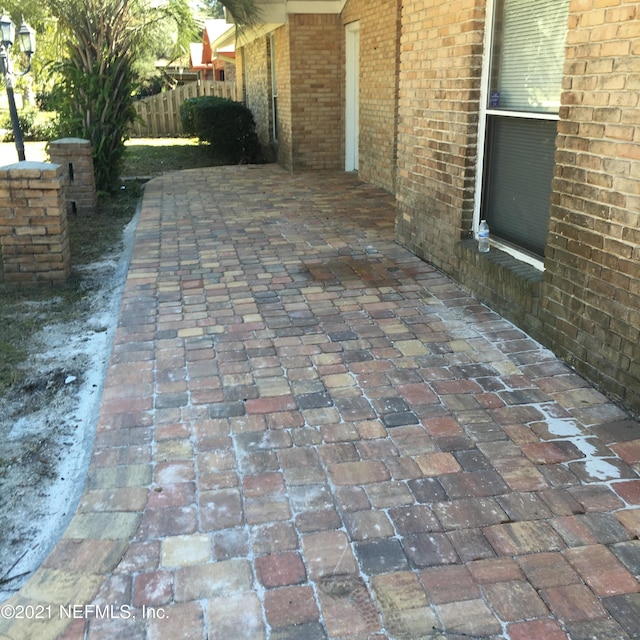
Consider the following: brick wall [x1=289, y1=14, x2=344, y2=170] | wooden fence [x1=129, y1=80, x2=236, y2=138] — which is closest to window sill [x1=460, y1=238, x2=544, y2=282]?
brick wall [x1=289, y1=14, x2=344, y2=170]

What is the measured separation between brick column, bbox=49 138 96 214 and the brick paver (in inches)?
185

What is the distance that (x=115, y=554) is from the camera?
2.50 m

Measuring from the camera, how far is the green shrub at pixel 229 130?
15.6m

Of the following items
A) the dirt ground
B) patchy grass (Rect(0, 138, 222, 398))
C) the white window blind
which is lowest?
the dirt ground

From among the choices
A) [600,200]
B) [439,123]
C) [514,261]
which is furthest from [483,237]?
[600,200]

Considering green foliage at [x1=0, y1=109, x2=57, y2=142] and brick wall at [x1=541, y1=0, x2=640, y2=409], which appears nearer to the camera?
brick wall at [x1=541, y1=0, x2=640, y2=409]

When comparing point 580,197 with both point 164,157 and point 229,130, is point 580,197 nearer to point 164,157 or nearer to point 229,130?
point 229,130

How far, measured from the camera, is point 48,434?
342 centimetres

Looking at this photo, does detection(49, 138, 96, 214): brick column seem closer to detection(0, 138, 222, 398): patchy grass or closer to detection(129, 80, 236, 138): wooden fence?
detection(0, 138, 222, 398): patchy grass

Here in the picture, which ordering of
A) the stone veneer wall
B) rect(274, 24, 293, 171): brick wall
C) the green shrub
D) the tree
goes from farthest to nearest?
the green shrub
the stone veneer wall
rect(274, 24, 293, 171): brick wall
the tree

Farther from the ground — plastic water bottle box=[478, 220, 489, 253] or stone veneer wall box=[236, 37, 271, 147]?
stone veneer wall box=[236, 37, 271, 147]

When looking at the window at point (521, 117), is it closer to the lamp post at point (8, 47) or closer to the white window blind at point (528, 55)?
the white window blind at point (528, 55)

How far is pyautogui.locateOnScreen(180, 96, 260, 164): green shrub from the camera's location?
1557cm

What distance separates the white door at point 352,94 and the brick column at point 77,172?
4.82 m
